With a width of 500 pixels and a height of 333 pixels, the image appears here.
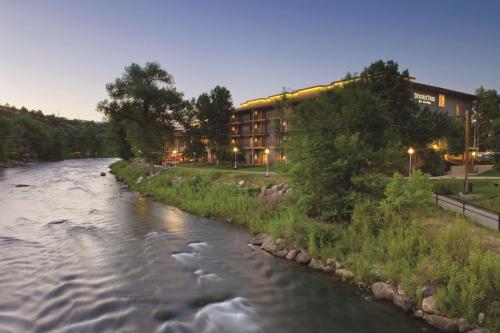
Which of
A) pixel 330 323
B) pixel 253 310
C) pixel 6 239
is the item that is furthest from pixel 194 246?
pixel 6 239

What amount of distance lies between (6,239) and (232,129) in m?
57.6

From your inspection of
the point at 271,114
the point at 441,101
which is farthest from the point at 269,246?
the point at 441,101

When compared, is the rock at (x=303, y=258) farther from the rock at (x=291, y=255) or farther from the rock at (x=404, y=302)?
the rock at (x=404, y=302)

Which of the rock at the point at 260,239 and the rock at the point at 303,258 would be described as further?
the rock at the point at 260,239

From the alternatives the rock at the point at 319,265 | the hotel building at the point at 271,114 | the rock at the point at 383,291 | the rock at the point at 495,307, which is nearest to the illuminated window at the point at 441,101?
the hotel building at the point at 271,114

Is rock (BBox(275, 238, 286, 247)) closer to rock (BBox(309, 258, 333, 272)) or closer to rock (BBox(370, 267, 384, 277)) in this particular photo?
rock (BBox(309, 258, 333, 272))

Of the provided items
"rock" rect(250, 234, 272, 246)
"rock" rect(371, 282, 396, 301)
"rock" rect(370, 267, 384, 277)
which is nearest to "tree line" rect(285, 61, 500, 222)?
"rock" rect(250, 234, 272, 246)

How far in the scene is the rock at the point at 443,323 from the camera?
9422mm

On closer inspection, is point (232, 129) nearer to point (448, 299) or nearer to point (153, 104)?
point (153, 104)

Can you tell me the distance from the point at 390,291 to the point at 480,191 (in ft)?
64.3

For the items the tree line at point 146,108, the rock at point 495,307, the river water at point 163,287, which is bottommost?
the river water at point 163,287

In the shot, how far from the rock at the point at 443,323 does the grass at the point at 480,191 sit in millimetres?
13391

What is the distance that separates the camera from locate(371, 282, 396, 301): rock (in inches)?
446

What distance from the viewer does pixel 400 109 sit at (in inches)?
1401
